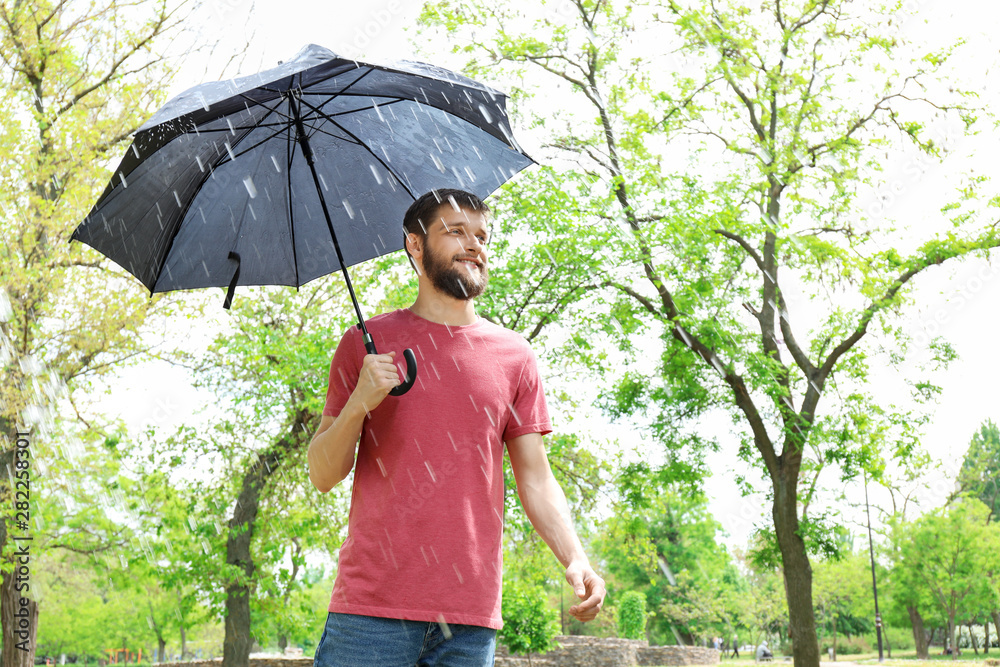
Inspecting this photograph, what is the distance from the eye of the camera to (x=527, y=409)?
2.26m

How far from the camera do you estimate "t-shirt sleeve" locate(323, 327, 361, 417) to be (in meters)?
2.23

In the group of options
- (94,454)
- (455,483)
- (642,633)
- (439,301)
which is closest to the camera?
(455,483)

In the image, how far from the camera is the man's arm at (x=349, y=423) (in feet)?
6.56

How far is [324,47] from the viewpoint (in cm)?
244

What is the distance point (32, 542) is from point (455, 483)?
1397 centimetres

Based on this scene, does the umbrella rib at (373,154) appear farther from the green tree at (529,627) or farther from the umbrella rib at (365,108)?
the green tree at (529,627)

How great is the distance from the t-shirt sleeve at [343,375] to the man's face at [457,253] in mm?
291

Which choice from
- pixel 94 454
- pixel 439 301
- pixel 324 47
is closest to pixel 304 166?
pixel 324 47

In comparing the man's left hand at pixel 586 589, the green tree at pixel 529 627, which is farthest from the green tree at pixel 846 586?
the man's left hand at pixel 586 589

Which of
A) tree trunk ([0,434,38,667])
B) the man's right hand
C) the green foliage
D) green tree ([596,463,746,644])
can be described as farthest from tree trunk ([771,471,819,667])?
green tree ([596,463,746,644])

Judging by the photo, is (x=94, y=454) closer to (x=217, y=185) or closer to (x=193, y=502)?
(x=193, y=502)

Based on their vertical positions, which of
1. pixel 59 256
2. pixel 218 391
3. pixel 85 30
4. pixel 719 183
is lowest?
pixel 218 391

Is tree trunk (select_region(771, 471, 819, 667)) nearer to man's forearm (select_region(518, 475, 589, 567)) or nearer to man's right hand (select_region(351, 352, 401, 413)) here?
man's forearm (select_region(518, 475, 589, 567))

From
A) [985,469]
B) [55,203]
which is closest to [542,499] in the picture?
[55,203]
